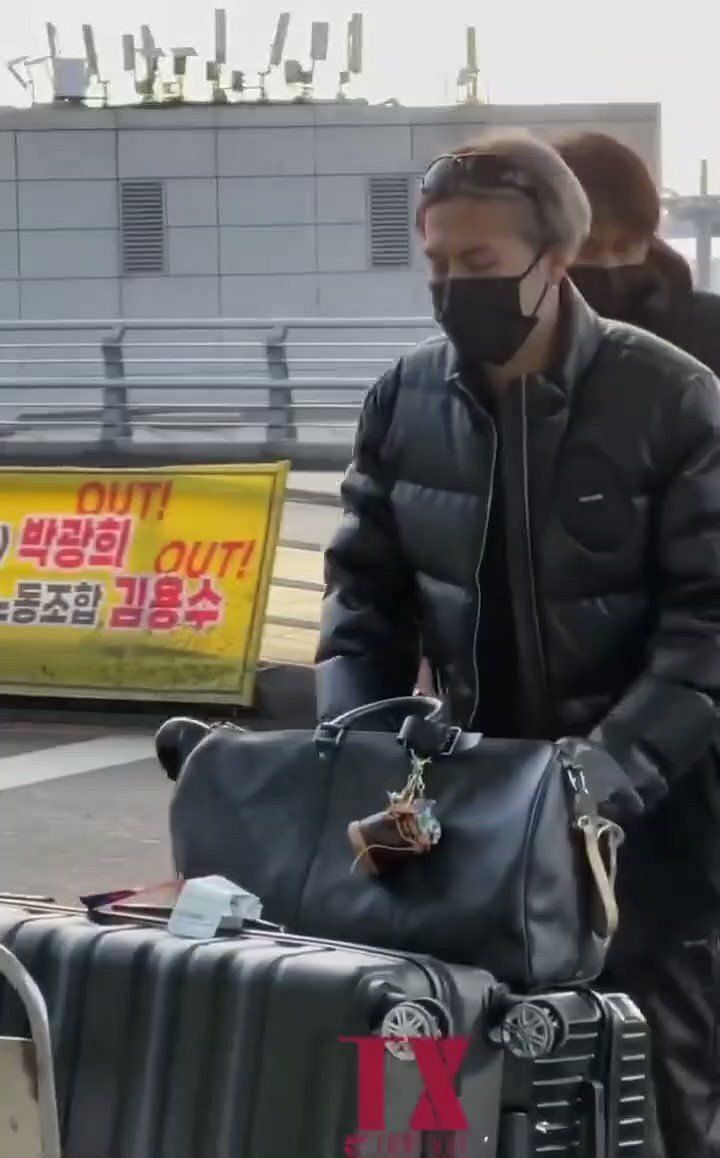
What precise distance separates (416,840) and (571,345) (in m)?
0.78

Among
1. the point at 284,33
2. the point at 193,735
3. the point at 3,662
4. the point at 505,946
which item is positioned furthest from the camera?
the point at 284,33

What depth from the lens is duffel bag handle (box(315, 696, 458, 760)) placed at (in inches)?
115

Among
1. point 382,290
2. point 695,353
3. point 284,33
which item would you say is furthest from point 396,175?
point 695,353

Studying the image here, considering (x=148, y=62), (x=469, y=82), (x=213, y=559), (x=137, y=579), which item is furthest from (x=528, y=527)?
(x=148, y=62)

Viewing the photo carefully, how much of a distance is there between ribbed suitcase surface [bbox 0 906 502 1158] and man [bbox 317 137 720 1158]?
1.68ft

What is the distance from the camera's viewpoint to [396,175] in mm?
44000

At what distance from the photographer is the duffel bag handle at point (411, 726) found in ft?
9.57

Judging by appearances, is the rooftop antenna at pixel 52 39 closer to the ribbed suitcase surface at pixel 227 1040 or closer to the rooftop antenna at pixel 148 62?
the rooftop antenna at pixel 148 62

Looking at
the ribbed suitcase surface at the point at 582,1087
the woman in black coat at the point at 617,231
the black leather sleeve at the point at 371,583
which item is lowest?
the ribbed suitcase surface at the point at 582,1087

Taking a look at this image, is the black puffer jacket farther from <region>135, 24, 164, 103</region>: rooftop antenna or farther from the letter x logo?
<region>135, 24, 164, 103</region>: rooftop antenna

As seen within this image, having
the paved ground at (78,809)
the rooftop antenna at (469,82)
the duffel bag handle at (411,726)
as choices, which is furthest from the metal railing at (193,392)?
the duffel bag handle at (411,726)

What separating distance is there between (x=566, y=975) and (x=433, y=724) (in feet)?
1.13

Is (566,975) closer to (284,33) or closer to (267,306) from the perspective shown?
(267,306)

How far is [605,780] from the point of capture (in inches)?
117
